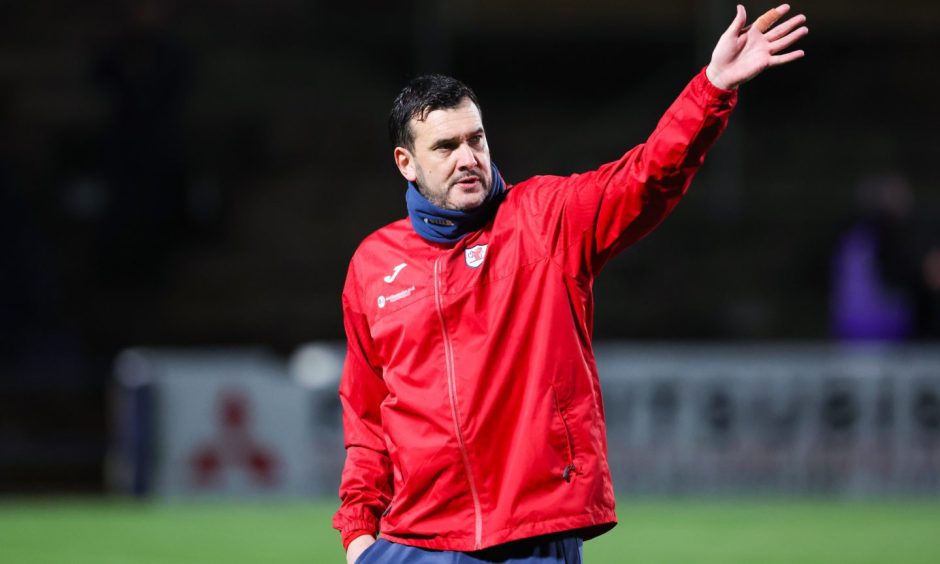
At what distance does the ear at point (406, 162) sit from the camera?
13.4 ft

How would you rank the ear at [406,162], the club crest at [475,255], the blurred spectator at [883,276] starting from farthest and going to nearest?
the blurred spectator at [883,276] → the ear at [406,162] → the club crest at [475,255]

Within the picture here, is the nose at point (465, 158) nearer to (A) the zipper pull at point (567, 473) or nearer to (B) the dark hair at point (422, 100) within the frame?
(B) the dark hair at point (422, 100)

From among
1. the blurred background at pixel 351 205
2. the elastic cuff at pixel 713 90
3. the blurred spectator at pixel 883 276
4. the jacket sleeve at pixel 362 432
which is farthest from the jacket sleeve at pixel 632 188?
the blurred spectator at pixel 883 276

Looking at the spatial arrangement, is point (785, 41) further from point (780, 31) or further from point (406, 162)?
point (406, 162)

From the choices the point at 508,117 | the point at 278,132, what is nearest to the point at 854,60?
the point at 508,117

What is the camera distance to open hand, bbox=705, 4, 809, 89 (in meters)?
3.53

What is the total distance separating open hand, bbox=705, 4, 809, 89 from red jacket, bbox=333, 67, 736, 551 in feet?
0.20

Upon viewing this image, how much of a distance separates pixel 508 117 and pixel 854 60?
399 centimetres

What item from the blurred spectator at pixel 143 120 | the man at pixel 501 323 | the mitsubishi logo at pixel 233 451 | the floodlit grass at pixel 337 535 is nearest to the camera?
the man at pixel 501 323

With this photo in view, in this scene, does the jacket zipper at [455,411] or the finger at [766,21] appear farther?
the jacket zipper at [455,411]

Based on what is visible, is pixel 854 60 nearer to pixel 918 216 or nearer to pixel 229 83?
pixel 918 216

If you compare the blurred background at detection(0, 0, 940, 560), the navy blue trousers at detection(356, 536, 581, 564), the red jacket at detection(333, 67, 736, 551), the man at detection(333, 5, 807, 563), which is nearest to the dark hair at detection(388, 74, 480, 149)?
the man at detection(333, 5, 807, 563)

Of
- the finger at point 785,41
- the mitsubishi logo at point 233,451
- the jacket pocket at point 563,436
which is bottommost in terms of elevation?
the mitsubishi logo at point 233,451

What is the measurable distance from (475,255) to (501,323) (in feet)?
0.69
